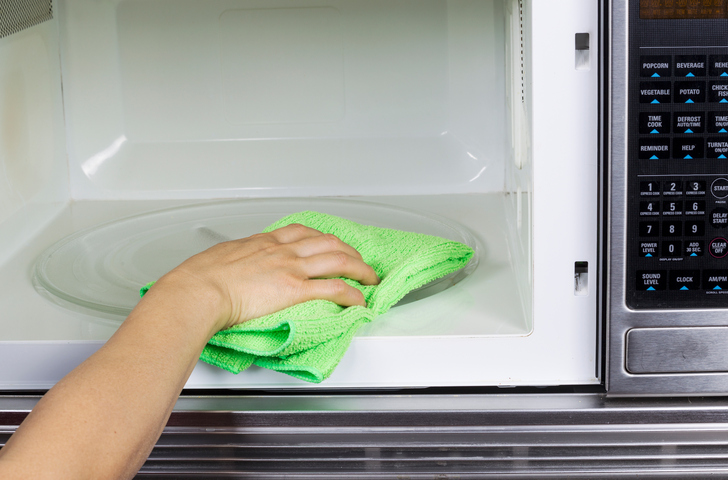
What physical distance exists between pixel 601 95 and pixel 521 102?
0.26m

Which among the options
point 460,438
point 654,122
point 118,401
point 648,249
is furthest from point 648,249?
point 118,401

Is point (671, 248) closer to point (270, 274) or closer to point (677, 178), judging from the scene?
point (677, 178)

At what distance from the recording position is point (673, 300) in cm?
62

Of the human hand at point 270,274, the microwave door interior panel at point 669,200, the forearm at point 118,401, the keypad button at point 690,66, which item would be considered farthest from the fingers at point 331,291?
the keypad button at point 690,66

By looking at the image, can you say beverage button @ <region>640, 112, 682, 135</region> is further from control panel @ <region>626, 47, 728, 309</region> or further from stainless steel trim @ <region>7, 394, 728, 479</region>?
stainless steel trim @ <region>7, 394, 728, 479</region>

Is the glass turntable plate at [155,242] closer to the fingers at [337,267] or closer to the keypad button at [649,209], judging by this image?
the fingers at [337,267]

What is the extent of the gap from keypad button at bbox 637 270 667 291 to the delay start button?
0.08m

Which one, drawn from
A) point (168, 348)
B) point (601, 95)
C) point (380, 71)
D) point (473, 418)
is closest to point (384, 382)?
point (473, 418)

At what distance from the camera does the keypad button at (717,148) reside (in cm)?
59

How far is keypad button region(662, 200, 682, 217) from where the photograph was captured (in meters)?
0.60

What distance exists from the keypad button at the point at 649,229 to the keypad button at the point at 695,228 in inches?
1.0

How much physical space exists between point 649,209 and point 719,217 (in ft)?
0.20

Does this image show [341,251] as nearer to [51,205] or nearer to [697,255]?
[697,255]

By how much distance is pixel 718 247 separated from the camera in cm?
61
